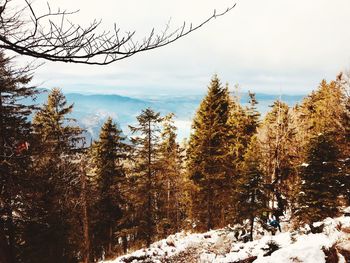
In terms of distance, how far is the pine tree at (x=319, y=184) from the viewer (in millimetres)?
16266

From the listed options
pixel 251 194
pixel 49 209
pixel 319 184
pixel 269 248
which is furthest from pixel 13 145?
pixel 319 184

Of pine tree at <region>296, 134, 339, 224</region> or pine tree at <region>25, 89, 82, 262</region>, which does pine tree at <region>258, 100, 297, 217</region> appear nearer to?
pine tree at <region>296, 134, 339, 224</region>

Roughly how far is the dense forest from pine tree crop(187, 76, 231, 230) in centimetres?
8

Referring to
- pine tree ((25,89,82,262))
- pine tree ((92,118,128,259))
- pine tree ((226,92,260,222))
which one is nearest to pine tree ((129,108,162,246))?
pine tree ((92,118,128,259))

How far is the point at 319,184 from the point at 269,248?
22.5 ft

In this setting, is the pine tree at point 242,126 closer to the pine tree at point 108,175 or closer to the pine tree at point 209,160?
the pine tree at point 209,160

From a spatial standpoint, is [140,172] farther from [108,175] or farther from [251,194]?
[251,194]

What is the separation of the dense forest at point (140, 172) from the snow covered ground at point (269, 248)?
2.42 meters

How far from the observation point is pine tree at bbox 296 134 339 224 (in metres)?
16.3

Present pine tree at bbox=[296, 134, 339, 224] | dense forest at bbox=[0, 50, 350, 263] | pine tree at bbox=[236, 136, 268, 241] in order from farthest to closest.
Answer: pine tree at bbox=[236, 136, 268, 241] < pine tree at bbox=[296, 134, 339, 224] < dense forest at bbox=[0, 50, 350, 263]

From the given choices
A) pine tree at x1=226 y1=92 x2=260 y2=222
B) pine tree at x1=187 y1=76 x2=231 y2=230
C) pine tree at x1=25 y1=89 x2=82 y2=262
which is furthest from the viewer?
pine tree at x1=226 y1=92 x2=260 y2=222

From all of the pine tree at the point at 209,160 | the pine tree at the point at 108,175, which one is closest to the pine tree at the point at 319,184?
the pine tree at the point at 209,160

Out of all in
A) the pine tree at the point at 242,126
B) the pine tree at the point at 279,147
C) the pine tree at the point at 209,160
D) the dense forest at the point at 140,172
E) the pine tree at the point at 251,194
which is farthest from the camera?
the pine tree at the point at 242,126

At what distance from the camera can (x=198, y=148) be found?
Result: 26.1 metres
